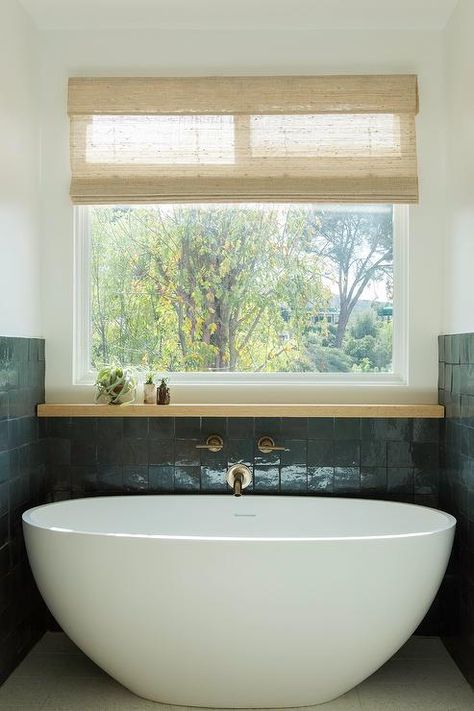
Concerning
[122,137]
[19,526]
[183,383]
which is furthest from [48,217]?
[19,526]

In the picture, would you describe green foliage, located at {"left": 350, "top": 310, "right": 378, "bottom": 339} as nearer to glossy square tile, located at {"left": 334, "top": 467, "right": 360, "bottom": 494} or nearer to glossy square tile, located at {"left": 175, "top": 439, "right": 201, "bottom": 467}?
glossy square tile, located at {"left": 334, "top": 467, "right": 360, "bottom": 494}

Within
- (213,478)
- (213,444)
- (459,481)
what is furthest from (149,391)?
(459,481)

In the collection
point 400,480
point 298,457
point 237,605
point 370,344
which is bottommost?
point 237,605

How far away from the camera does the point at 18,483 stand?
3.06m

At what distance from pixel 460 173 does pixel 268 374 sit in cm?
124

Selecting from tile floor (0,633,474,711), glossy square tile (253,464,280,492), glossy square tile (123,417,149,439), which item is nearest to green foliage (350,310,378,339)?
glossy square tile (253,464,280,492)

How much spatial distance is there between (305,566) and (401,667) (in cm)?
92

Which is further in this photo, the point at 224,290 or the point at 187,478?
the point at 224,290

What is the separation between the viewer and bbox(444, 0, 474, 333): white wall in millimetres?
3012

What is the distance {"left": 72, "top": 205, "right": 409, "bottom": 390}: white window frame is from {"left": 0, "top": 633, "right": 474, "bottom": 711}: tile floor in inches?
47.9

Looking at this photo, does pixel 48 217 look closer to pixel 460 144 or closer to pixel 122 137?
pixel 122 137

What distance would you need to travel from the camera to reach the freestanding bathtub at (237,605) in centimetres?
250

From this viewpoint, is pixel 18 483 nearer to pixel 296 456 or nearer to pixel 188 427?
pixel 188 427

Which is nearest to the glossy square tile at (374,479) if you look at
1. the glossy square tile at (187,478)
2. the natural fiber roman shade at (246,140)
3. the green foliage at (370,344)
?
the green foliage at (370,344)
